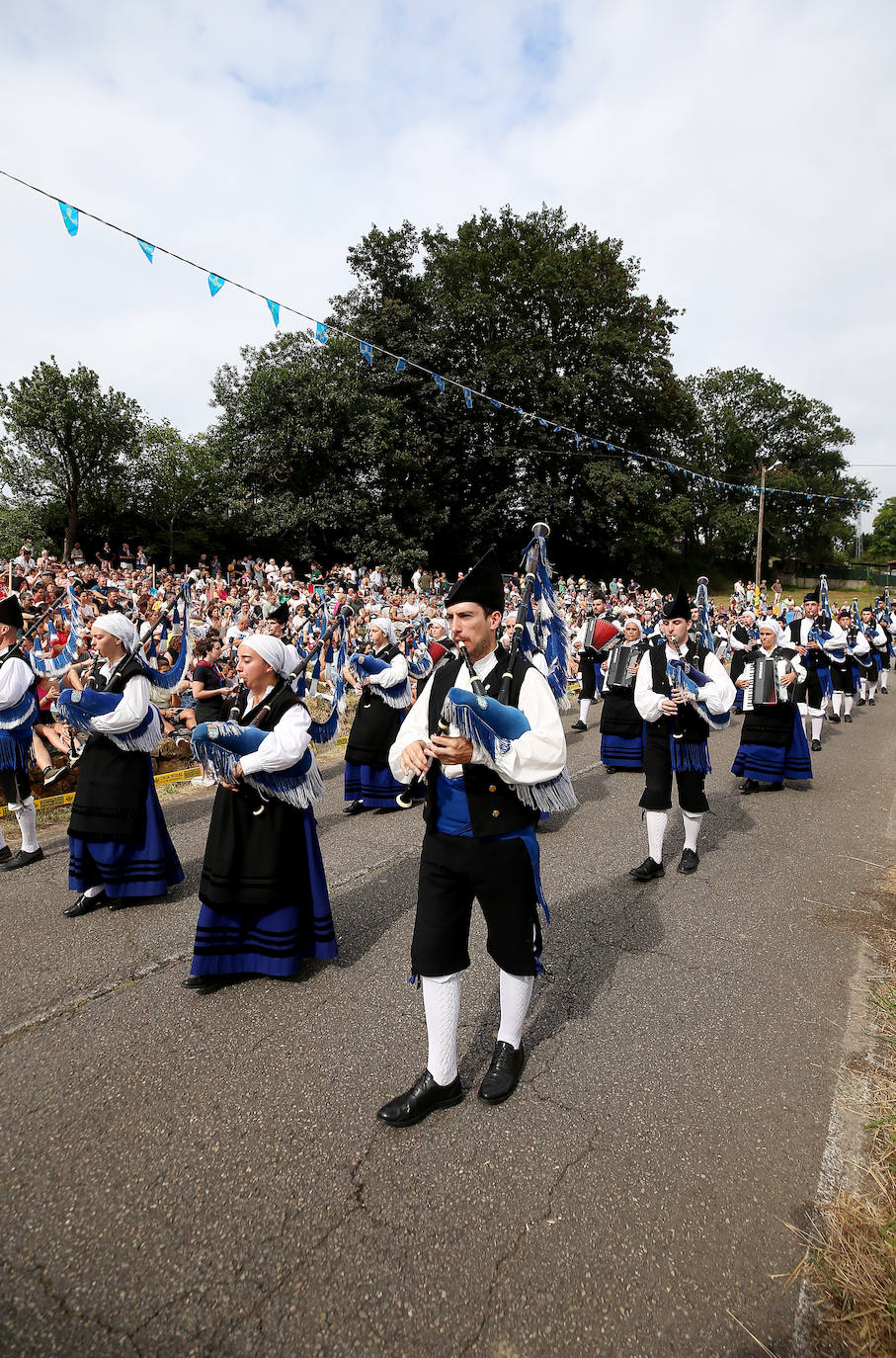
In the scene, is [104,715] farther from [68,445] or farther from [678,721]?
[68,445]

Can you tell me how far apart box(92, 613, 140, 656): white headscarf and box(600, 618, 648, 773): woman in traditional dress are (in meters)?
Result: 5.30

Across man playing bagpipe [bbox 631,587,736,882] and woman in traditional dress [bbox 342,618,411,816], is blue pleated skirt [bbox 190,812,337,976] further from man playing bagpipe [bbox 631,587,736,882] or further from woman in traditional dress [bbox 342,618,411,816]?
woman in traditional dress [bbox 342,618,411,816]

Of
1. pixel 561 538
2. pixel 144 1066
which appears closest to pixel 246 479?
pixel 561 538

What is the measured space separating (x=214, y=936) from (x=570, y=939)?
1.97 meters

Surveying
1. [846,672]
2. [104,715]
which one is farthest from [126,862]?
[846,672]

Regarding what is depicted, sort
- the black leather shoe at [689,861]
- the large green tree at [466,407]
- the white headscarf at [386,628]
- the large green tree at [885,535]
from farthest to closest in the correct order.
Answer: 1. the large green tree at [885,535]
2. the large green tree at [466,407]
3. the white headscarf at [386,628]
4. the black leather shoe at [689,861]

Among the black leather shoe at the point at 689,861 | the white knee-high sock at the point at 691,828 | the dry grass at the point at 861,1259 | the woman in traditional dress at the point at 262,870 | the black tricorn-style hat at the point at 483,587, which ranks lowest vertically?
the black leather shoe at the point at 689,861

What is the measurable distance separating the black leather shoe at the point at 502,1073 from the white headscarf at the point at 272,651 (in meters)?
2.00

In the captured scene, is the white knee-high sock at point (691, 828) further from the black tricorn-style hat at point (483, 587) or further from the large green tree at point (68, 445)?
the large green tree at point (68, 445)

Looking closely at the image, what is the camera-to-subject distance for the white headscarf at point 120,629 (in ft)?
14.5

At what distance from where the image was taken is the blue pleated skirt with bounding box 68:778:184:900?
4.52m

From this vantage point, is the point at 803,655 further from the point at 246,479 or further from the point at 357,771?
the point at 246,479

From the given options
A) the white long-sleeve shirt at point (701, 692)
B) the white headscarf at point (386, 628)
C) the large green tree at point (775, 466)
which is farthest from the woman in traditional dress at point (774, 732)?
the large green tree at point (775, 466)

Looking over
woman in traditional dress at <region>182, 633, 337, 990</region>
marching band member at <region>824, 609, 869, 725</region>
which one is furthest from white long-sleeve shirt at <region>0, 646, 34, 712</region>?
marching band member at <region>824, 609, 869, 725</region>
